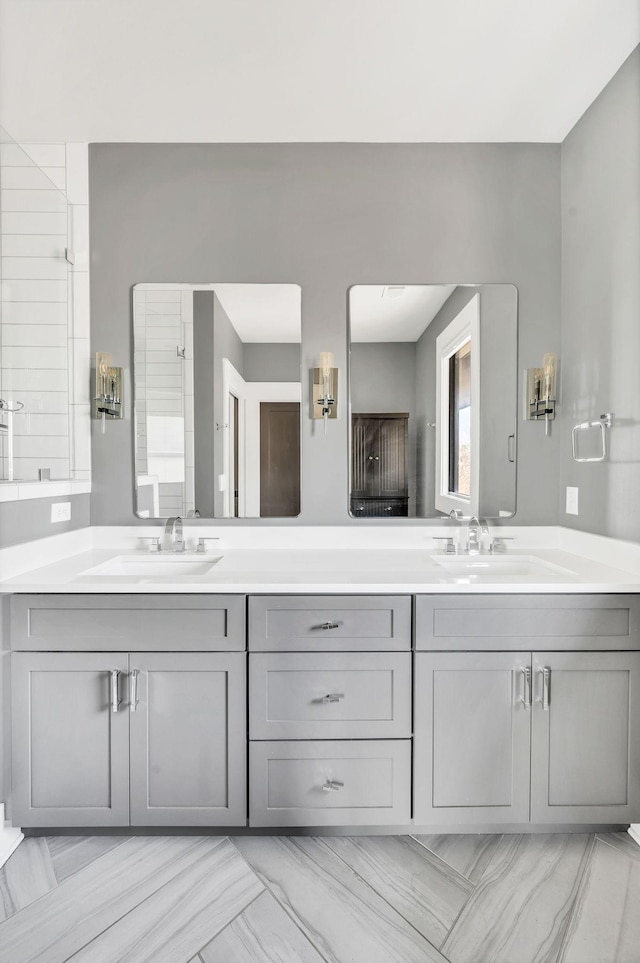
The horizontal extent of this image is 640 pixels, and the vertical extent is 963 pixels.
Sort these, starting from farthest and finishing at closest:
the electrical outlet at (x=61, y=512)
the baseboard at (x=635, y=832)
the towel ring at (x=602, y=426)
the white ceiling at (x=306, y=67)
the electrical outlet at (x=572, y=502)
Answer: the electrical outlet at (x=572, y=502), the electrical outlet at (x=61, y=512), the towel ring at (x=602, y=426), the baseboard at (x=635, y=832), the white ceiling at (x=306, y=67)

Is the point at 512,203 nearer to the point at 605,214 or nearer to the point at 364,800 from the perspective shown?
the point at 605,214

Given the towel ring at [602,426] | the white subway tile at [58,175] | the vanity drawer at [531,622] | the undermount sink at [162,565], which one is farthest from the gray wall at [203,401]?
the towel ring at [602,426]

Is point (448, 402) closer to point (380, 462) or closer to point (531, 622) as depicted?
Result: point (380, 462)

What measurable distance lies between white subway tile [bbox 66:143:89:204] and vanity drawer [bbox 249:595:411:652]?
1.81 metres

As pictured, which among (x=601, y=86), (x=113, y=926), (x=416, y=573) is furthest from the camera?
(x=601, y=86)

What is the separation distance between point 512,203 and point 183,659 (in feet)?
7.14

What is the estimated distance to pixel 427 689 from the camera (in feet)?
5.79

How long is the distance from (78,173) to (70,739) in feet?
7.07

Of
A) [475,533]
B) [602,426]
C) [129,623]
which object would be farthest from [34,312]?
[602,426]

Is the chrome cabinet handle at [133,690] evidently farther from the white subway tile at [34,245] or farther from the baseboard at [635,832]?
the baseboard at [635,832]

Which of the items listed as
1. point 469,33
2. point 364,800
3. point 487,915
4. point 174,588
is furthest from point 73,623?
point 469,33

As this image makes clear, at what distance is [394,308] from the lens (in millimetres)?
2328

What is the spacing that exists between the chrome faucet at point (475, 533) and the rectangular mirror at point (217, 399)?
0.71m

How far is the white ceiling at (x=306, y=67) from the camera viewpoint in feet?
5.51
